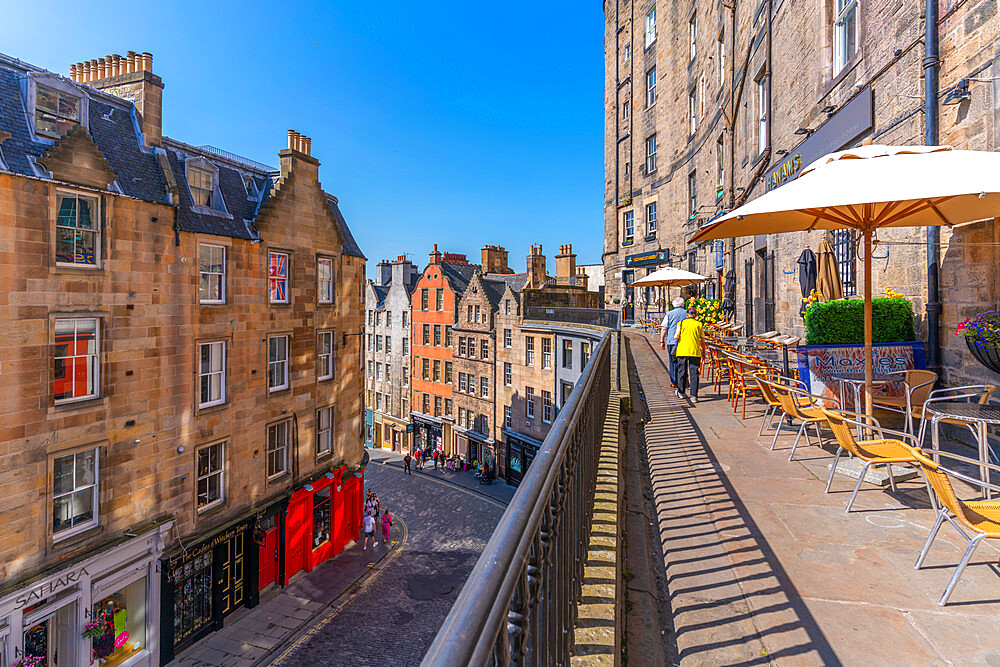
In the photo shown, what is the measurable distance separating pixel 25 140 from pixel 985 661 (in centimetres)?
1624

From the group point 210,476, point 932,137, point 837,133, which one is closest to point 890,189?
point 932,137

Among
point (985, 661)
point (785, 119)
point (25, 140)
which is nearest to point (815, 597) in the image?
point (985, 661)

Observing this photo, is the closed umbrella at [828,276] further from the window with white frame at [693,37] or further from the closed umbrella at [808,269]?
the window with white frame at [693,37]

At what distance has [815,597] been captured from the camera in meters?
2.97

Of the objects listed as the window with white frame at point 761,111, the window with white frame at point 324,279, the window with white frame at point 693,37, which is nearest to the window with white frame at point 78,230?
the window with white frame at point 324,279

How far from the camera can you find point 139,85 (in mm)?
14148

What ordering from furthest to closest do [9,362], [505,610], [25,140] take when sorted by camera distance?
[25,140] → [9,362] → [505,610]

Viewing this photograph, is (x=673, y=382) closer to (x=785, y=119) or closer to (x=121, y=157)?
(x=785, y=119)

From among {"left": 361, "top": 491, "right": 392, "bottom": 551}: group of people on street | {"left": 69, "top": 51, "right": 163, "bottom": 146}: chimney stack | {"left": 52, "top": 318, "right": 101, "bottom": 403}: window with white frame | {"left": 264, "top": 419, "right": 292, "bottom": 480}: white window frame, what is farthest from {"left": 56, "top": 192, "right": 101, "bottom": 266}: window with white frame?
{"left": 361, "top": 491, "right": 392, "bottom": 551}: group of people on street

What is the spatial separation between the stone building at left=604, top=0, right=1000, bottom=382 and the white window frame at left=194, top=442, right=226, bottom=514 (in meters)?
16.0

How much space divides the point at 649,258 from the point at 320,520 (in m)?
22.7

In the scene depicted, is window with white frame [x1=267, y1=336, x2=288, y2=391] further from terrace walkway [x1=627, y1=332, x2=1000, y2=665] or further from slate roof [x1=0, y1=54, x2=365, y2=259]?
terrace walkway [x1=627, y1=332, x2=1000, y2=665]

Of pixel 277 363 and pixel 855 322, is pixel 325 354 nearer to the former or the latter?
pixel 277 363

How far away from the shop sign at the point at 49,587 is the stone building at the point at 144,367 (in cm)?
4
